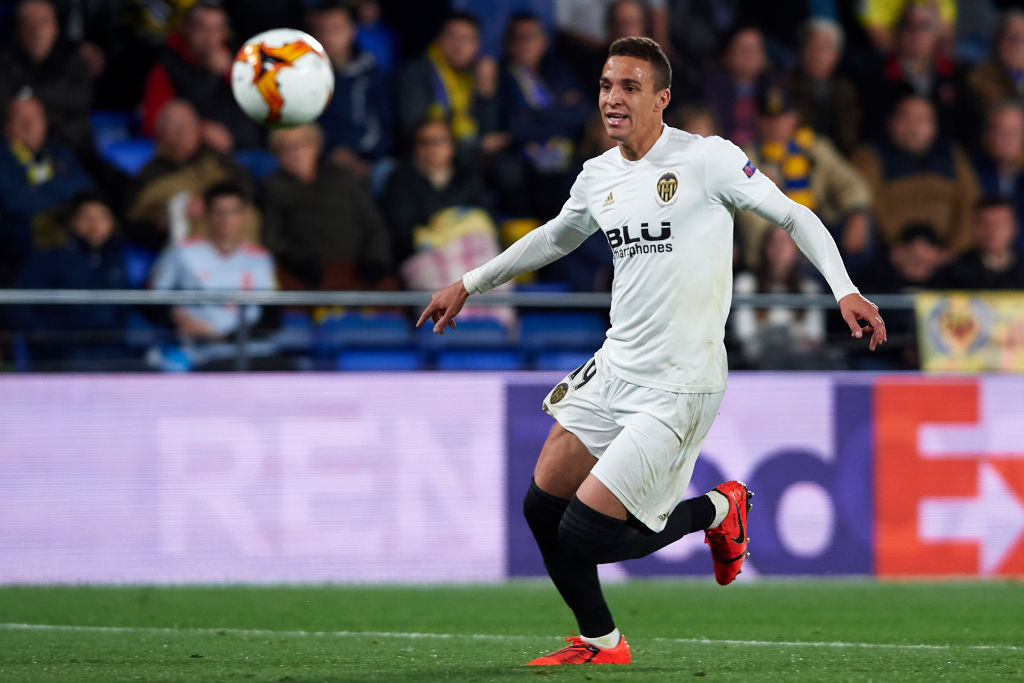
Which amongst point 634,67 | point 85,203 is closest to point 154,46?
point 85,203

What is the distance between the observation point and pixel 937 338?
9883 millimetres

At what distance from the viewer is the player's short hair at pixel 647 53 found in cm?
523

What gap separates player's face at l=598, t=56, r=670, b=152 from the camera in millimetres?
5215

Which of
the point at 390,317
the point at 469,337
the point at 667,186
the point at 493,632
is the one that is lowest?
the point at 493,632

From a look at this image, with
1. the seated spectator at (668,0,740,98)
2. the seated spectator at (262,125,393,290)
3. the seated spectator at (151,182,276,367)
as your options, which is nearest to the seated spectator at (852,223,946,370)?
the seated spectator at (668,0,740,98)

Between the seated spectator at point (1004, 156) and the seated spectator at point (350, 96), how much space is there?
199 inches

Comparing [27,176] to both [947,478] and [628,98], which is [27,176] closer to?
[628,98]

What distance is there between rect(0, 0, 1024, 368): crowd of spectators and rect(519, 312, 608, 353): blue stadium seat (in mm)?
395

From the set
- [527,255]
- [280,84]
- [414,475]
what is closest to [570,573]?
[527,255]

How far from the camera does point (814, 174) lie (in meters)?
11.7

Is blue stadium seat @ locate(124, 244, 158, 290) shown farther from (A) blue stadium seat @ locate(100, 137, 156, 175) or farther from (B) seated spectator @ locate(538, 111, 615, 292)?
(B) seated spectator @ locate(538, 111, 615, 292)

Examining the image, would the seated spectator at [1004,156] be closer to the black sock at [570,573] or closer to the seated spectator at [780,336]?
the seated spectator at [780,336]

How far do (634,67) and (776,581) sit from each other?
507cm

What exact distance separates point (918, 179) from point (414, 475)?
5169mm
